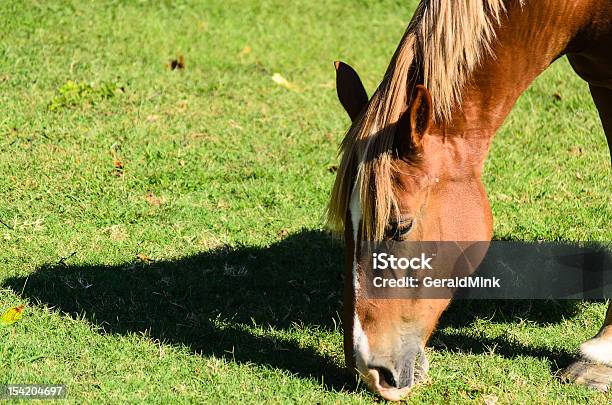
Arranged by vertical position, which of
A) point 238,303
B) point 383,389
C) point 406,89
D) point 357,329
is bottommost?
point 238,303

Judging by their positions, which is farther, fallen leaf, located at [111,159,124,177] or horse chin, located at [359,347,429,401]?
fallen leaf, located at [111,159,124,177]

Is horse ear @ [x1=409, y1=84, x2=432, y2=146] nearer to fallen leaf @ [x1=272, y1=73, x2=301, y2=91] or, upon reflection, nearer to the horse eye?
the horse eye

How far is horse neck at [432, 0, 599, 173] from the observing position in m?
3.54

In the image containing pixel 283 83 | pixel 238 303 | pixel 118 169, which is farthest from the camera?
pixel 283 83

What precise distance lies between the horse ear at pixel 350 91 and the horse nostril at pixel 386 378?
1096 mm

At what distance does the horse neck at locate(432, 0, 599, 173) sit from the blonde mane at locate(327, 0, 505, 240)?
5cm

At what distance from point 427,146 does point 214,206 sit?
2.44 meters

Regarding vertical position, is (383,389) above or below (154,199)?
above

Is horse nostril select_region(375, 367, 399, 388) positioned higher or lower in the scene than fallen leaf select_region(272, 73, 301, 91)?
lower

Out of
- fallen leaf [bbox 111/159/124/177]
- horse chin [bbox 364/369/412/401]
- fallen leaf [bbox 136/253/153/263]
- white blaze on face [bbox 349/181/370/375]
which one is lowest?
fallen leaf [bbox 136/253/153/263]

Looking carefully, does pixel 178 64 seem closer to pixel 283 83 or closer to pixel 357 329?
pixel 283 83

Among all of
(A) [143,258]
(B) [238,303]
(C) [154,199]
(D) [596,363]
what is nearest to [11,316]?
(A) [143,258]

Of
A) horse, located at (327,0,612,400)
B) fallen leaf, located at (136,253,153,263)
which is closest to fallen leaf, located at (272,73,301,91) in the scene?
fallen leaf, located at (136,253,153,263)

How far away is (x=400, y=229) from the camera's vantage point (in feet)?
11.4
